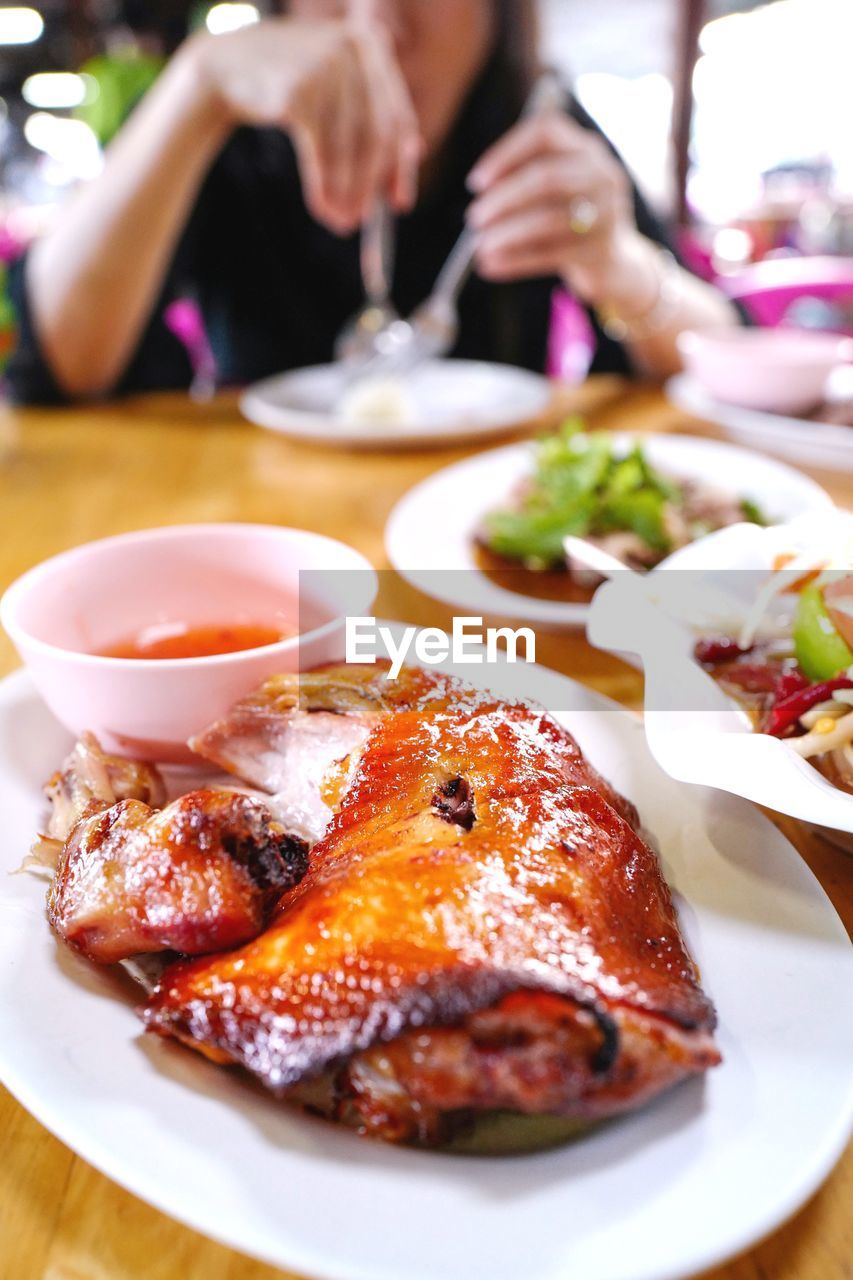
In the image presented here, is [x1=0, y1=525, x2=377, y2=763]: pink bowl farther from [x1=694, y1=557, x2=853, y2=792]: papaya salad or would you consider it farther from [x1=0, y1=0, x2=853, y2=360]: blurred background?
[x1=0, y1=0, x2=853, y2=360]: blurred background

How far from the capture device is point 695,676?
1.09 m

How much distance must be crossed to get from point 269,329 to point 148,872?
3690 mm

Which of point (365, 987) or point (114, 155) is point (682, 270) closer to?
point (114, 155)

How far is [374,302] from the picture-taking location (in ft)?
12.3

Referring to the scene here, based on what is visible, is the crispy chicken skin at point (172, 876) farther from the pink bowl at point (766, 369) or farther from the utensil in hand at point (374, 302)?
the utensil in hand at point (374, 302)

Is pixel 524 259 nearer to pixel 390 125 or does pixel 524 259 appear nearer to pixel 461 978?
pixel 390 125

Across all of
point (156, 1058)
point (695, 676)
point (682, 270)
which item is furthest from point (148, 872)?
point (682, 270)

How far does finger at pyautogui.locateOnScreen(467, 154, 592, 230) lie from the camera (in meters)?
2.76

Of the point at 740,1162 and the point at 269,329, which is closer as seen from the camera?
the point at 740,1162

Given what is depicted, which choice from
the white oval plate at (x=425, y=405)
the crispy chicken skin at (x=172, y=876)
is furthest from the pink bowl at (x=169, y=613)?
the white oval plate at (x=425, y=405)


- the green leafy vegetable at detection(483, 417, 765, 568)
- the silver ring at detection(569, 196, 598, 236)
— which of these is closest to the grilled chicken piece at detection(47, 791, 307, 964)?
the green leafy vegetable at detection(483, 417, 765, 568)

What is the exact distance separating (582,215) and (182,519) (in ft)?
5.34

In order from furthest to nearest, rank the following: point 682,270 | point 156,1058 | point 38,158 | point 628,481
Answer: point 38,158 → point 682,270 → point 628,481 → point 156,1058

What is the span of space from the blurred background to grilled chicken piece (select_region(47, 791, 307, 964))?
548 cm
